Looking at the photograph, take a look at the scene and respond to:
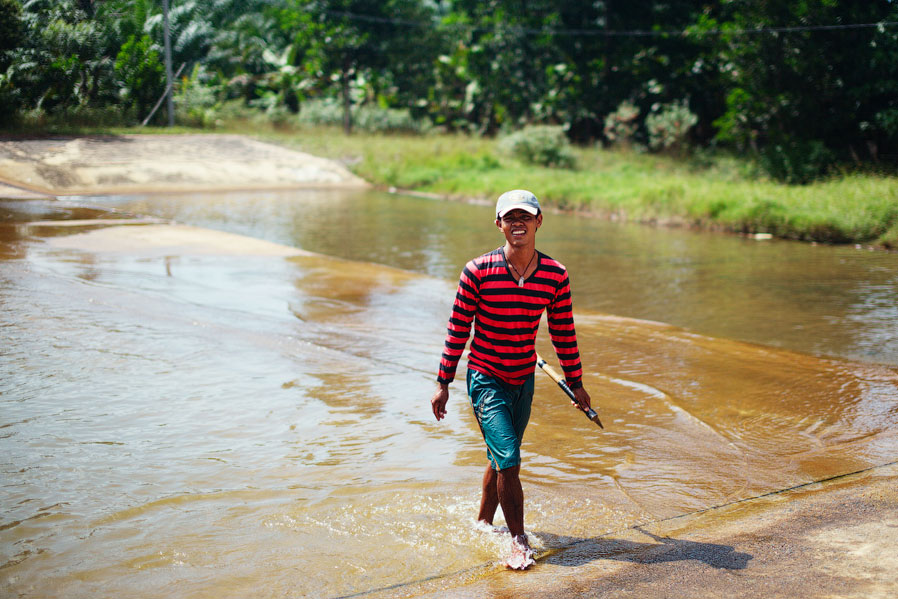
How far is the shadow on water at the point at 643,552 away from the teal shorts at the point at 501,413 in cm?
52

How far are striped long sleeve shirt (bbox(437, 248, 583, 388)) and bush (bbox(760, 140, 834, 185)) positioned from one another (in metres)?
18.5

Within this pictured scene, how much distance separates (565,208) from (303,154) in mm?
10277

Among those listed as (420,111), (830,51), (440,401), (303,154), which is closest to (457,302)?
(440,401)

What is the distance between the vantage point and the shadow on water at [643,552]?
12.4ft

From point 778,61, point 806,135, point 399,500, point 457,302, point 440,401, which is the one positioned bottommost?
point 399,500

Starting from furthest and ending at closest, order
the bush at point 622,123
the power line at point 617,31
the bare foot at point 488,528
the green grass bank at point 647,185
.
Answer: the bush at point 622,123 → the power line at point 617,31 → the green grass bank at point 647,185 → the bare foot at point 488,528

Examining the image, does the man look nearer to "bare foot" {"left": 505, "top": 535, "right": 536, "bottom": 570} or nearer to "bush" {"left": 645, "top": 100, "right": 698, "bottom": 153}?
"bare foot" {"left": 505, "top": 535, "right": 536, "bottom": 570}

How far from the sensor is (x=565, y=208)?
20781mm

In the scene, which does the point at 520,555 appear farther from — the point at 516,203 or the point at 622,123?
the point at 622,123

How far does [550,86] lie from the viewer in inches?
1304

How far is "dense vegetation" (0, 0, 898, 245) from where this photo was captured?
65.7 feet

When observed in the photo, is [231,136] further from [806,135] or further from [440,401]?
[440,401]

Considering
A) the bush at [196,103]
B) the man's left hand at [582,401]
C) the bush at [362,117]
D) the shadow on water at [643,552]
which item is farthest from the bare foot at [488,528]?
the bush at [362,117]

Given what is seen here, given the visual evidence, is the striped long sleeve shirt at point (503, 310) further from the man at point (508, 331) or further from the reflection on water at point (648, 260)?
the reflection on water at point (648, 260)
